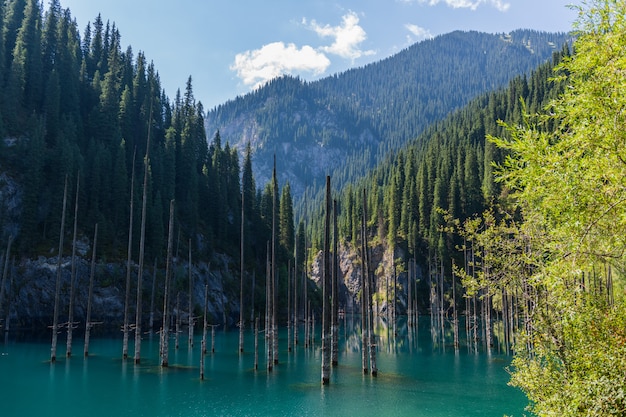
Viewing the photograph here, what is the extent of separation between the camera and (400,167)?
520 ft

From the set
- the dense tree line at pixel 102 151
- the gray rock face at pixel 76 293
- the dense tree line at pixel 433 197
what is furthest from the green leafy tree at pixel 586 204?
the dense tree line at pixel 433 197

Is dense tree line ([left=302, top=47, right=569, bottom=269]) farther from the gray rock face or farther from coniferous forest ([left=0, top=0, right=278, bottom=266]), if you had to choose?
the gray rock face

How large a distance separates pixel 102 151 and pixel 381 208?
8666cm

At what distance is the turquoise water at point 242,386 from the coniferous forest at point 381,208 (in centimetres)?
421

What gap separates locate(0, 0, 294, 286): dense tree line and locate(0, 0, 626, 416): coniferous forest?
428mm

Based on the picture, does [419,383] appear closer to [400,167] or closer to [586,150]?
[586,150]

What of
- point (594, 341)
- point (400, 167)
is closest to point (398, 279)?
point (400, 167)

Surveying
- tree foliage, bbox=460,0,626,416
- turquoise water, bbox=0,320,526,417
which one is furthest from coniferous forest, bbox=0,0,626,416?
turquoise water, bbox=0,320,526,417

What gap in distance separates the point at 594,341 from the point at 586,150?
6.22 m

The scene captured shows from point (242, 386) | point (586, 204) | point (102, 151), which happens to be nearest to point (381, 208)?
point (102, 151)

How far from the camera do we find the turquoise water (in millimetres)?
28016

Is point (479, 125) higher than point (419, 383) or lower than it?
higher

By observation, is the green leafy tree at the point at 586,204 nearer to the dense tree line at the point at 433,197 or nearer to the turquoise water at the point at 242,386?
the turquoise water at the point at 242,386

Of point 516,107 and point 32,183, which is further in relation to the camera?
point 516,107
